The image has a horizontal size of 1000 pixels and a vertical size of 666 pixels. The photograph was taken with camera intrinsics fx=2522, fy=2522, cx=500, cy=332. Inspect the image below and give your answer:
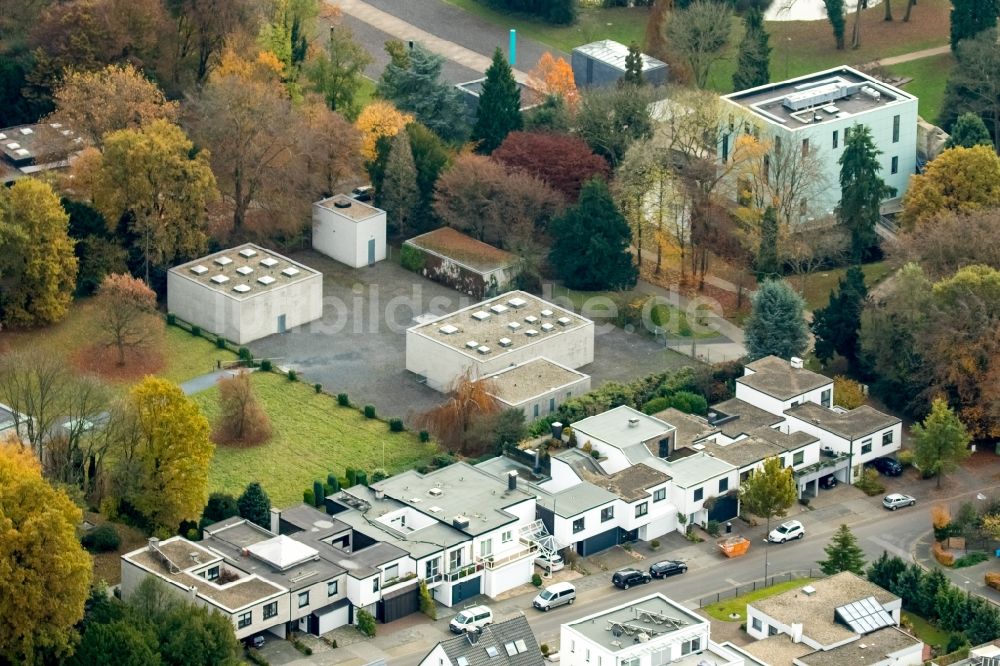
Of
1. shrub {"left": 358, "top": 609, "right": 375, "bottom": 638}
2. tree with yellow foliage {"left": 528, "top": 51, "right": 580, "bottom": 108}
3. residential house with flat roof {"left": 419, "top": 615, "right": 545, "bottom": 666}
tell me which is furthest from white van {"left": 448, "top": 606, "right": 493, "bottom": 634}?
tree with yellow foliage {"left": 528, "top": 51, "right": 580, "bottom": 108}

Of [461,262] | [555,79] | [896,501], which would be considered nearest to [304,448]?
[461,262]

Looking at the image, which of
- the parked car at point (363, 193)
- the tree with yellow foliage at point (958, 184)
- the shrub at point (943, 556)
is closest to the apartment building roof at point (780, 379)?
the shrub at point (943, 556)

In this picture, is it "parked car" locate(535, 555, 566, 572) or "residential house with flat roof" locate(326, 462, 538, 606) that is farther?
"parked car" locate(535, 555, 566, 572)

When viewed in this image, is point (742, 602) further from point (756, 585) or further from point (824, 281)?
point (824, 281)

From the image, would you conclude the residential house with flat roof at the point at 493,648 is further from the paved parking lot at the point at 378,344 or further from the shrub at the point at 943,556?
the paved parking lot at the point at 378,344

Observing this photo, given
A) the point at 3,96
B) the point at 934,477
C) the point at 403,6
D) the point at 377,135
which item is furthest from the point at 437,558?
the point at 403,6

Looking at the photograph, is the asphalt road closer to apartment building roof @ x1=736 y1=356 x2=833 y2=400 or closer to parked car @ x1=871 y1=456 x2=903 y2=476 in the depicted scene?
parked car @ x1=871 y1=456 x2=903 y2=476

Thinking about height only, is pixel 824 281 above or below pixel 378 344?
above
